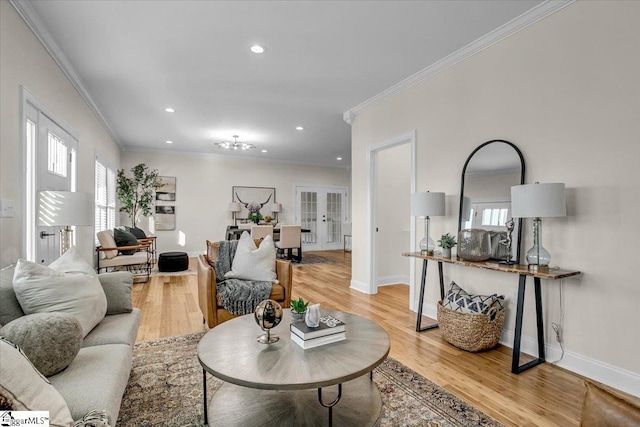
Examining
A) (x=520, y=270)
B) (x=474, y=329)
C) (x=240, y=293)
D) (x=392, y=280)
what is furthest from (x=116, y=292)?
(x=392, y=280)

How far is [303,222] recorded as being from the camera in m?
9.91

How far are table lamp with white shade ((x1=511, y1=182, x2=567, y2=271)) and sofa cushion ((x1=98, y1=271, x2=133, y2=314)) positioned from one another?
2878 millimetres

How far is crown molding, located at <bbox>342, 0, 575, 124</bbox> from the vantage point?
8.14 ft

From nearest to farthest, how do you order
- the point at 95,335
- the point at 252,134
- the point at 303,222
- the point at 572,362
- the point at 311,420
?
the point at 311,420 < the point at 95,335 < the point at 572,362 < the point at 252,134 < the point at 303,222

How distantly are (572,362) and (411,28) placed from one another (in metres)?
2.93

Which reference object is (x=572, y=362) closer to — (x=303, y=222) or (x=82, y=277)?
(x=82, y=277)

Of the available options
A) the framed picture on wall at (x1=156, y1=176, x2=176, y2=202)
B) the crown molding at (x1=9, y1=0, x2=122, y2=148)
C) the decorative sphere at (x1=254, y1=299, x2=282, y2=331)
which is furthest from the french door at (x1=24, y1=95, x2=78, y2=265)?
the framed picture on wall at (x1=156, y1=176, x2=176, y2=202)

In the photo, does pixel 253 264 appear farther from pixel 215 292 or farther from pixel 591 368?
pixel 591 368

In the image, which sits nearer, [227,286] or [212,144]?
[227,286]

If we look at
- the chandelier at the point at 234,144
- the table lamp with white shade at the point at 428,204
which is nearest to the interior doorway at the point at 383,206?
the table lamp with white shade at the point at 428,204

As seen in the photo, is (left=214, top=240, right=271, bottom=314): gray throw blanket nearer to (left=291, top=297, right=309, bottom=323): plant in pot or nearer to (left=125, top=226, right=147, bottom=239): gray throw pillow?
(left=291, top=297, right=309, bottom=323): plant in pot

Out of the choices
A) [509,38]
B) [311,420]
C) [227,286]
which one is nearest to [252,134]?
[227,286]

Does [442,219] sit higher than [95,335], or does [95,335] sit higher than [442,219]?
[442,219]

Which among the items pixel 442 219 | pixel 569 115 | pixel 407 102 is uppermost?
pixel 407 102
